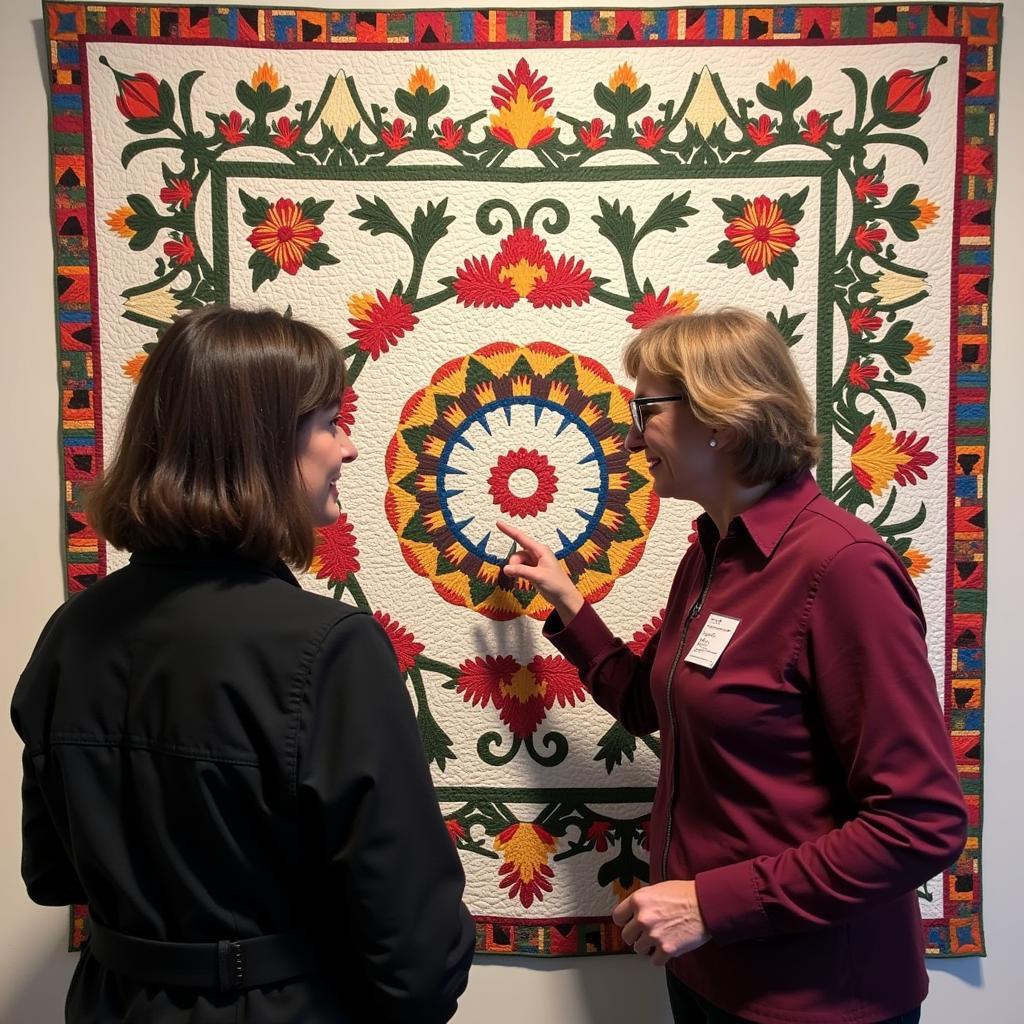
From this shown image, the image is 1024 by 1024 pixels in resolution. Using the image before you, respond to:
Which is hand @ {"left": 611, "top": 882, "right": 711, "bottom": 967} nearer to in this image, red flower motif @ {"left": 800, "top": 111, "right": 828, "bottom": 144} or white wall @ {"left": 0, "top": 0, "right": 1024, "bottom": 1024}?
white wall @ {"left": 0, "top": 0, "right": 1024, "bottom": 1024}

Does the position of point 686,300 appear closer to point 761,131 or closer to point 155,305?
point 761,131

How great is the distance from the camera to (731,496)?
1083 mm

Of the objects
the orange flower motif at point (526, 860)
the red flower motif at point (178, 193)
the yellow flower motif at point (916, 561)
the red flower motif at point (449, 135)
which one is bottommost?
the orange flower motif at point (526, 860)

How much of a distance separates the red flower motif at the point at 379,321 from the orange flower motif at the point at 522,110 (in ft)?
1.17

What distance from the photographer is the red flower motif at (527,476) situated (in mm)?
1432

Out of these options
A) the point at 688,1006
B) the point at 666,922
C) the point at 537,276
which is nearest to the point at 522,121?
the point at 537,276

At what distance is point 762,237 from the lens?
141cm

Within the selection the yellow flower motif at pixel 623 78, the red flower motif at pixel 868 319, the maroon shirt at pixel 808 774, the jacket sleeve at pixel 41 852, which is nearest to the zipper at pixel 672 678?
the maroon shirt at pixel 808 774

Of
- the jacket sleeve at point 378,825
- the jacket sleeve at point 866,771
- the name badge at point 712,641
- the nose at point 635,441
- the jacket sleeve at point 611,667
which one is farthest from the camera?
the jacket sleeve at point 611,667

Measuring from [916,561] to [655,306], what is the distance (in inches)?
26.9

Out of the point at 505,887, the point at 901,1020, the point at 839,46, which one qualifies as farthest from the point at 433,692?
the point at 839,46

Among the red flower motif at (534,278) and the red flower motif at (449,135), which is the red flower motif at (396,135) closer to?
the red flower motif at (449,135)

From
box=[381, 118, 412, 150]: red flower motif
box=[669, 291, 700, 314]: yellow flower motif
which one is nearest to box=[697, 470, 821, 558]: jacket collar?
box=[669, 291, 700, 314]: yellow flower motif

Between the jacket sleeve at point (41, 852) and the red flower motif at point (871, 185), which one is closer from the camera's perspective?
the jacket sleeve at point (41, 852)
